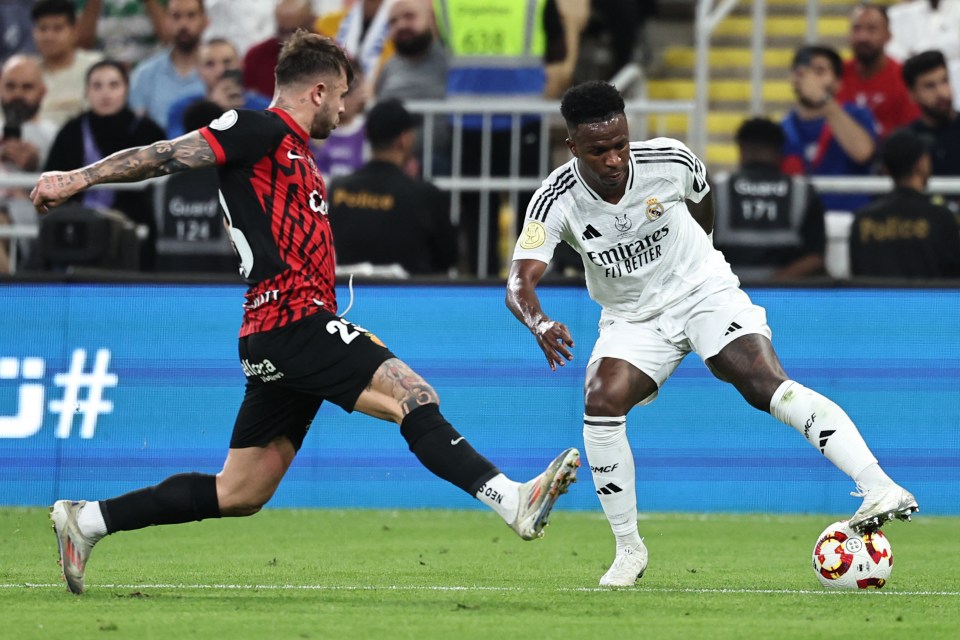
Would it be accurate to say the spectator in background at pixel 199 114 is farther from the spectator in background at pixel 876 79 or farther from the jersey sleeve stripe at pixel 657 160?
the jersey sleeve stripe at pixel 657 160

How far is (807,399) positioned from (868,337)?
441cm

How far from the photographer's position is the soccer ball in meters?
7.53

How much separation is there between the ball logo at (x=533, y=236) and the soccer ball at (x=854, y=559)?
1.85 m

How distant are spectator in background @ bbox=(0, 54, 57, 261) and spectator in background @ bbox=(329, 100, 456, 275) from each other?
3.61 metres

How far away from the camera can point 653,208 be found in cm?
809

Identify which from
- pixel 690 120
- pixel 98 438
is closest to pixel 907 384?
pixel 690 120

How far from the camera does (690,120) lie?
50.1ft

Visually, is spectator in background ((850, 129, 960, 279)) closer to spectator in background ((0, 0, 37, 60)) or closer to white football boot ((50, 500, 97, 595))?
white football boot ((50, 500, 97, 595))

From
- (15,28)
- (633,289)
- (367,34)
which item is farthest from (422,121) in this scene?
(633,289)

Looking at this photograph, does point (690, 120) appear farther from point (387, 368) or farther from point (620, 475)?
point (387, 368)

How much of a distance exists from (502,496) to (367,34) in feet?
31.1

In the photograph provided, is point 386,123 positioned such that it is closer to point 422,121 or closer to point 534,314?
point 422,121

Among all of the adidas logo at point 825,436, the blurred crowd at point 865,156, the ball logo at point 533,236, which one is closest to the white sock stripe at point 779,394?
the adidas logo at point 825,436

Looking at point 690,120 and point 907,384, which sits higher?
point 690,120
